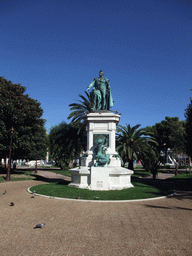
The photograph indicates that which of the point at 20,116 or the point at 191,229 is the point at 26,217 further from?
the point at 20,116

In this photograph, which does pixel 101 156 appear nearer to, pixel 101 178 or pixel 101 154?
pixel 101 154

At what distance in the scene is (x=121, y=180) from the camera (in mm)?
12844

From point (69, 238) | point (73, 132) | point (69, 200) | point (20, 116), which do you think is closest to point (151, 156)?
point (73, 132)

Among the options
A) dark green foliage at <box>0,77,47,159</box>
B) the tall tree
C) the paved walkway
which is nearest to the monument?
the paved walkway

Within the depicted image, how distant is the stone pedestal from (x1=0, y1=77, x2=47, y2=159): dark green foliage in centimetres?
1215

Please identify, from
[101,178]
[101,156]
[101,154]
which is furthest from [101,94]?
[101,178]

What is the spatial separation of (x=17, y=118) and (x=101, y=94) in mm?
12052

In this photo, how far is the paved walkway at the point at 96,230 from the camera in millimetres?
4473

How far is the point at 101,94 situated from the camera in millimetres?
16266

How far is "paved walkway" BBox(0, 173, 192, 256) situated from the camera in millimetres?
4473

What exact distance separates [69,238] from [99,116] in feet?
34.3

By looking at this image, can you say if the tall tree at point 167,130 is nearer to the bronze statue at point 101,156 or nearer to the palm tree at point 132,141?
the palm tree at point 132,141

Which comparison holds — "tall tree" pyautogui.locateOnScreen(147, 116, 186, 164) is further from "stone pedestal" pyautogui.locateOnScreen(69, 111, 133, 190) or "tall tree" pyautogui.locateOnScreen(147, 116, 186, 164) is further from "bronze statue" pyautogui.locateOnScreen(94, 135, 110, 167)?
"bronze statue" pyautogui.locateOnScreen(94, 135, 110, 167)

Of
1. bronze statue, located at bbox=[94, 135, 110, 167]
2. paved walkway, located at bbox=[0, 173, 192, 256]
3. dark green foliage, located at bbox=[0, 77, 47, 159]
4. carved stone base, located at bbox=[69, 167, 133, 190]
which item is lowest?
paved walkway, located at bbox=[0, 173, 192, 256]
